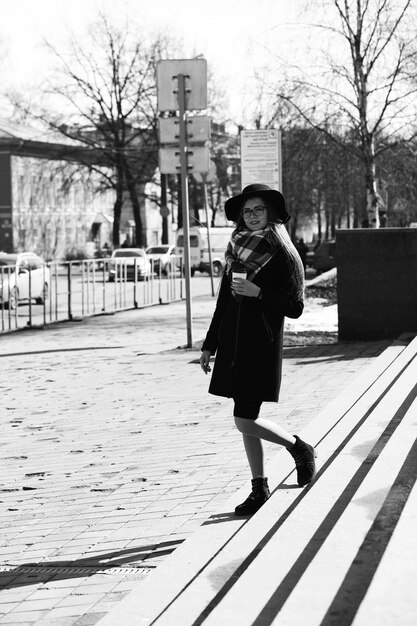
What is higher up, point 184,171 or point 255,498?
point 184,171

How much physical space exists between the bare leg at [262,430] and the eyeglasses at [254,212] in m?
0.92

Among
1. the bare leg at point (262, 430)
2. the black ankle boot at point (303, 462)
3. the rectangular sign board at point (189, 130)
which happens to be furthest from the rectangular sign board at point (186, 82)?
the black ankle boot at point (303, 462)

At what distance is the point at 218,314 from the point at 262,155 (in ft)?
35.2

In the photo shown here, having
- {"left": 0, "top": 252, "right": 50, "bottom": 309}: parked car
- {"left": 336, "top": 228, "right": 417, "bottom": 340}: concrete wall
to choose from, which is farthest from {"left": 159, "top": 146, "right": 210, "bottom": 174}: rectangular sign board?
{"left": 0, "top": 252, "right": 50, "bottom": 309}: parked car

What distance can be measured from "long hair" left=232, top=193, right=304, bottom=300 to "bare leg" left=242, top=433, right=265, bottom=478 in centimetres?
71

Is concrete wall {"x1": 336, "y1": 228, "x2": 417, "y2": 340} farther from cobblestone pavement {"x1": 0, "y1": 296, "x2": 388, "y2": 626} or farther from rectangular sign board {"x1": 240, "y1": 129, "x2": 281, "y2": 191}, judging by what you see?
rectangular sign board {"x1": 240, "y1": 129, "x2": 281, "y2": 191}

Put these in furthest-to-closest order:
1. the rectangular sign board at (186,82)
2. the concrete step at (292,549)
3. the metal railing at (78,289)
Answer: the metal railing at (78,289)
the rectangular sign board at (186,82)
the concrete step at (292,549)

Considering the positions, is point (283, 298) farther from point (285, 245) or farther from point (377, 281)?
point (377, 281)

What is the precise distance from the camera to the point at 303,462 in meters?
5.43

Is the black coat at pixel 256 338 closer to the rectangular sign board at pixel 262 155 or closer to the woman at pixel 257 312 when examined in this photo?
the woman at pixel 257 312

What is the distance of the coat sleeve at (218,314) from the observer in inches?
218

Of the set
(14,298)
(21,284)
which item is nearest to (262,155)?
(14,298)

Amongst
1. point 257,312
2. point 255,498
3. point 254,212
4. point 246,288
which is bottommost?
point 255,498

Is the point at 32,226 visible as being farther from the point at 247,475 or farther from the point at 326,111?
the point at 247,475
